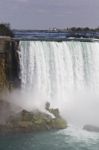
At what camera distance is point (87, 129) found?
81.4 ft

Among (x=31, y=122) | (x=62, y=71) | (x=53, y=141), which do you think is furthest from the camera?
(x=62, y=71)

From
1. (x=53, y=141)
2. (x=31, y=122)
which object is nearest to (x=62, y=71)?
(x=31, y=122)

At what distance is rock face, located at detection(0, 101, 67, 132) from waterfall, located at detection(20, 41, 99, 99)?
3921 millimetres

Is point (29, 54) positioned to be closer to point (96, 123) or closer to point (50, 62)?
point (50, 62)

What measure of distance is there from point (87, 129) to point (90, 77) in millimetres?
7098

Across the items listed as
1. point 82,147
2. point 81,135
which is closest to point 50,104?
point 81,135

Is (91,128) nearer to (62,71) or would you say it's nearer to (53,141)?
(53,141)

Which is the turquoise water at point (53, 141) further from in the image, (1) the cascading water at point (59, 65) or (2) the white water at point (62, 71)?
(1) the cascading water at point (59, 65)

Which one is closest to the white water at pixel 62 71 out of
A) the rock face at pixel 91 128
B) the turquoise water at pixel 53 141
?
the rock face at pixel 91 128

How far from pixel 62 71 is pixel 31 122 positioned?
640 centimetres

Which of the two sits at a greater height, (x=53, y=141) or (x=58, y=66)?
(x=58, y=66)

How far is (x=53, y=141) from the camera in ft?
75.0

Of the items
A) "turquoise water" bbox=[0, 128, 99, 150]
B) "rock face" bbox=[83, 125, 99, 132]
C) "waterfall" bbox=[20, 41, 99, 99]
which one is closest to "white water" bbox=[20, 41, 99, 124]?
"waterfall" bbox=[20, 41, 99, 99]

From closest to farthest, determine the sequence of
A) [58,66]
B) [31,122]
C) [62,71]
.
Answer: [31,122]
[58,66]
[62,71]
